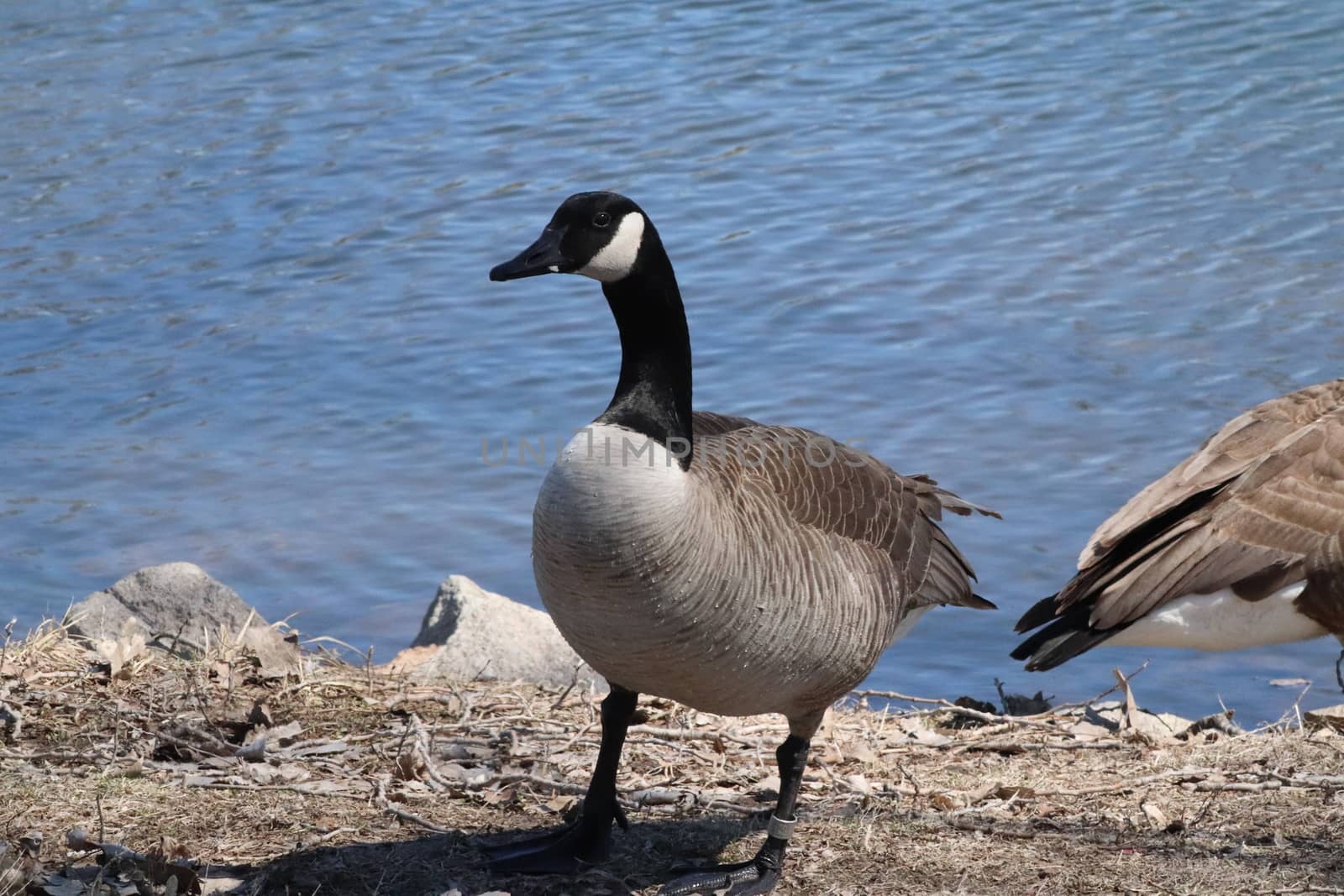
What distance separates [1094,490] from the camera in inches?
325

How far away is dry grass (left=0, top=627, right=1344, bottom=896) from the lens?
→ 429 cm

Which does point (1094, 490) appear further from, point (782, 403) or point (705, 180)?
point (705, 180)

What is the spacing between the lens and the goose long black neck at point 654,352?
4.17 metres

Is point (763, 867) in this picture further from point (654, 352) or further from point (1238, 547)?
point (1238, 547)

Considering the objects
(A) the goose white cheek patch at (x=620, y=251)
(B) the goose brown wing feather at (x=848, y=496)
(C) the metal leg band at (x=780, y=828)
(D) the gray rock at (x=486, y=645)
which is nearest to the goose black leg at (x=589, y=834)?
(C) the metal leg band at (x=780, y=828)

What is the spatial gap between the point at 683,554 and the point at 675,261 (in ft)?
24.1

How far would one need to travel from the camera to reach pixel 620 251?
4.16 m

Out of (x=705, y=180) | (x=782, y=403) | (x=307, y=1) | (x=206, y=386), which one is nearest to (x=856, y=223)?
(x=705, y=180)

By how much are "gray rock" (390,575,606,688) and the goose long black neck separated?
2.20 metres

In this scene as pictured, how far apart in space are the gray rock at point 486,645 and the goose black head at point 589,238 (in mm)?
2397

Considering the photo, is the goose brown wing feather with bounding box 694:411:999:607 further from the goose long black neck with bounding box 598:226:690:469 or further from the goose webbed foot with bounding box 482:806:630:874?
the goose webbed foot with bounding box 482:806:630:874

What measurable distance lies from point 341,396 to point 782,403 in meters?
2.83

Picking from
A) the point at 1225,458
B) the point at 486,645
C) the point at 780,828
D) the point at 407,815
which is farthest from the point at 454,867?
the point at 1225,458

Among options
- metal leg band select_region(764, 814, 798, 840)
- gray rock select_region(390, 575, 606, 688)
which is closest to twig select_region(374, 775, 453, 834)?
metal leg band select_region(764, 814, 798, 840)
